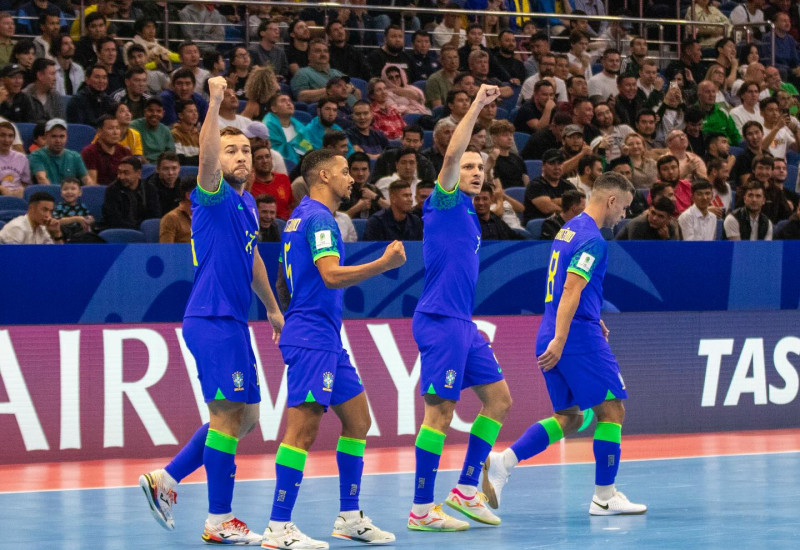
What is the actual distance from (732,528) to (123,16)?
35.5ft

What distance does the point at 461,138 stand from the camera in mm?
7098

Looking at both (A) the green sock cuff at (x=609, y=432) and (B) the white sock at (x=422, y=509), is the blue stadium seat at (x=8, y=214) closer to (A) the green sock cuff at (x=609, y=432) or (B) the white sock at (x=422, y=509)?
(B) the white sock at (x=422, y=509)

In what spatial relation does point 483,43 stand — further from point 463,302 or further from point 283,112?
point 463,302

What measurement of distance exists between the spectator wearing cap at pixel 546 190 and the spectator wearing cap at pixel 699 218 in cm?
133

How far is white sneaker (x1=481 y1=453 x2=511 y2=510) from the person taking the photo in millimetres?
7715

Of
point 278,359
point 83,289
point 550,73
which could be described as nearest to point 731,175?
point 550,73

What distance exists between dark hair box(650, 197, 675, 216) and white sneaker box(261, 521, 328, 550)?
737 cm

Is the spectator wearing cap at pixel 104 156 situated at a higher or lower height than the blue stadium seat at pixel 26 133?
lower

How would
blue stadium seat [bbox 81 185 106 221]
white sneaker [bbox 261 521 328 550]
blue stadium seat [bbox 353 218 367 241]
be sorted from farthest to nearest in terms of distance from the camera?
blue stadium seat [bbox 353 218 367 241] < blue stadium seat [bbox 81 185 106 221] < white sneaker [bbox 261 521 328 550]

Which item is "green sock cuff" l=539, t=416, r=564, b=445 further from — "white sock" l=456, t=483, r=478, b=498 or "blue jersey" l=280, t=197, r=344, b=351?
"blue jersey" l=280, t=197, r=344, b=351

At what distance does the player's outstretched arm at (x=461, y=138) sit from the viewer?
7102 mm

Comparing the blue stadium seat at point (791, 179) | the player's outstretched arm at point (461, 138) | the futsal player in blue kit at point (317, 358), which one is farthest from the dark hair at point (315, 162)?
the blue stadium seat at point (791, 179)

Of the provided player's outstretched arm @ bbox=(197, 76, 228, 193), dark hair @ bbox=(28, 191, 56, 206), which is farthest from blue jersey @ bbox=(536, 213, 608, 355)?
dark hair @ bbox=(28, 191, 56, 206)

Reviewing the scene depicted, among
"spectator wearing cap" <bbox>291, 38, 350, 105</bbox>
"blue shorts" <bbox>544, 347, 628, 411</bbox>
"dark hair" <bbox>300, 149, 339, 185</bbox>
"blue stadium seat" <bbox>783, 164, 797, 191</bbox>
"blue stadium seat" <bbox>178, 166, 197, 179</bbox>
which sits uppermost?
"spectator wearing cap" <bbox>291, 38, 350, 105</bbox>
